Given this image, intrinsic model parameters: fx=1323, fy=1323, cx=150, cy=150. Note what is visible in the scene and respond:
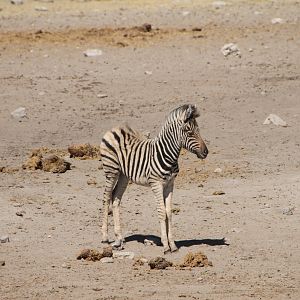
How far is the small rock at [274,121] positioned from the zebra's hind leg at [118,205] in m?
6.52

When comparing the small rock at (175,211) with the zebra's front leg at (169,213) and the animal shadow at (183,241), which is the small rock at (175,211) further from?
the zebra's front leg at (169,213)

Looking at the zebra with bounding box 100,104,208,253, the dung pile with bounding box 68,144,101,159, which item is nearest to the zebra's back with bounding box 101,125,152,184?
the zebra with bounding box 100,104,208,253

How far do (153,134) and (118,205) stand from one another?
5983mm

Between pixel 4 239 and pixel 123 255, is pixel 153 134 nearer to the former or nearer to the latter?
pixel 4 239

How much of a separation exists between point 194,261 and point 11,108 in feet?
31.9

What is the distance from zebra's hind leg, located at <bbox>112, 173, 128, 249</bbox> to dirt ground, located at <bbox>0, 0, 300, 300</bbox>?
0.29 meters

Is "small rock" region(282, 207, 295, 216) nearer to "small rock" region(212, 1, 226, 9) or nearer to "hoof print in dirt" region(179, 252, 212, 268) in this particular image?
"hoof print in dirt" region(179, 252, 212, 268)

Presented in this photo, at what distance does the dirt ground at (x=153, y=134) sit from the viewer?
13.2 metres

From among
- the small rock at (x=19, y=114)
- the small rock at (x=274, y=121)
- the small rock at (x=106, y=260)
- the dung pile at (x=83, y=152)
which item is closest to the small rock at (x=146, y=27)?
the small rock at (x=19, y=114)

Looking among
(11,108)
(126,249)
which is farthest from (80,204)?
Result: (11,108)

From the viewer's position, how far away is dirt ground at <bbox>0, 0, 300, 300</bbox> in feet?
43.3

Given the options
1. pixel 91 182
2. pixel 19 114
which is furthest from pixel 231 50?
pixel 91 182

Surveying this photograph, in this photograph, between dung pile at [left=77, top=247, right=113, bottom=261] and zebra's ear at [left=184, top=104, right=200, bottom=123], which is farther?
zebra's ear at [left=184, top=104, right=200, bottom=123]

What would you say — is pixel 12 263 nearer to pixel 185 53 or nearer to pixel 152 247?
pixel 152 247
